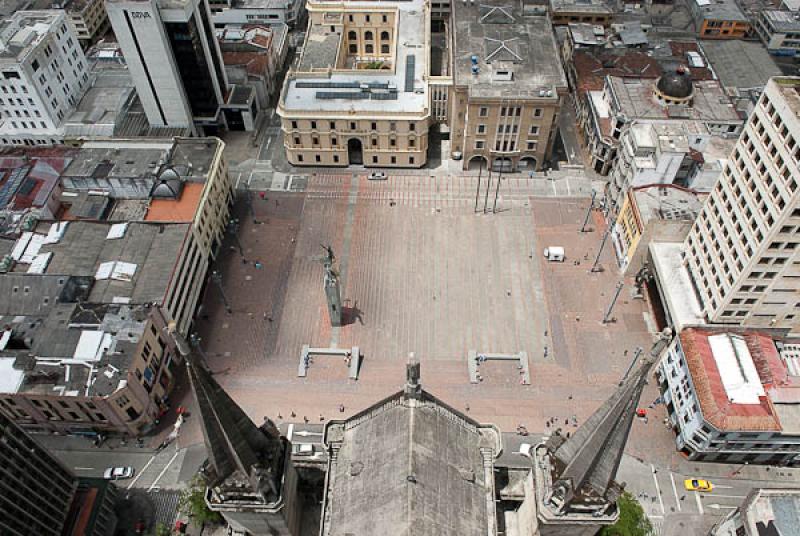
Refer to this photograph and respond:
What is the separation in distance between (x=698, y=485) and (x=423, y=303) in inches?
1971

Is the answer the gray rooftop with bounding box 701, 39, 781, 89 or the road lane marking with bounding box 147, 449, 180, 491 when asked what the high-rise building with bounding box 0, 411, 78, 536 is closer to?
the road lane marking with bounding box 147, 449, 180, 491

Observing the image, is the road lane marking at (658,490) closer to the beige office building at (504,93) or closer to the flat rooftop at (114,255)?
the beige office building at (504,93)

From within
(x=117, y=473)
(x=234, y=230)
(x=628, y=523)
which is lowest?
(x=628, y=523)

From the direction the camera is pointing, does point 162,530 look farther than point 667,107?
No

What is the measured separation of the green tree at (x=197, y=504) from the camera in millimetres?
72688

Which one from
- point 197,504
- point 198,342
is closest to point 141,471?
point 197,504

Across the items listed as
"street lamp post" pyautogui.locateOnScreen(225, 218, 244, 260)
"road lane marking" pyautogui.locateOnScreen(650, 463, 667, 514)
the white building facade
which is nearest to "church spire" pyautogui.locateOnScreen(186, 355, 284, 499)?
"road lane marking" pyautogui.locateOnScreen(650, 463, 667, 514)

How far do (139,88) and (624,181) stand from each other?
99.2m

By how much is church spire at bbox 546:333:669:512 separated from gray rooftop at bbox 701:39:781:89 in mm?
125381

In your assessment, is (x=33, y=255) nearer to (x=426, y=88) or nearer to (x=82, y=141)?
(x=82, y=141)

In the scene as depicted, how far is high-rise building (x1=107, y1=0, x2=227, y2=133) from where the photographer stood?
11150cm

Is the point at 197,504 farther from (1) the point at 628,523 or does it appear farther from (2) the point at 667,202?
(2) the point at 667,202

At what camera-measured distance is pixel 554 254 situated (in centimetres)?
11012

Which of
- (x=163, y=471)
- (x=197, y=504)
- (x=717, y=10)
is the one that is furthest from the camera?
(x=717, y=10)
